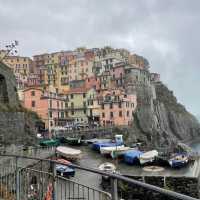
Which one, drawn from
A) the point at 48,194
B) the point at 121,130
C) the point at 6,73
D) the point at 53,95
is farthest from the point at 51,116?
the point at 48,194

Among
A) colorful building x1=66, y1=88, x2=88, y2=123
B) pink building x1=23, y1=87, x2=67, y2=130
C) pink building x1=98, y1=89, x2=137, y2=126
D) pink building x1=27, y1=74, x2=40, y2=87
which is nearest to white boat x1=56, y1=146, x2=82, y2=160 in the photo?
pink building x1=23, y1=87, x2=67, y2=130

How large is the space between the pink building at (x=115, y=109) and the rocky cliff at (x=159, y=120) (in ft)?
10.3

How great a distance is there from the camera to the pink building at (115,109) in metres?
88.0

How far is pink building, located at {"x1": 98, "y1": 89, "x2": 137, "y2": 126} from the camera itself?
8800 centimetres

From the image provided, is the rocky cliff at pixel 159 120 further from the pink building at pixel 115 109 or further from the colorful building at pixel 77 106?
the colorful building at pixel 77 106


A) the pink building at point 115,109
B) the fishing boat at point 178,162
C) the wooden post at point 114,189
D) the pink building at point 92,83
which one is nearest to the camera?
the wooden post at point 114,189

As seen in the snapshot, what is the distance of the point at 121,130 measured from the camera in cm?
7944

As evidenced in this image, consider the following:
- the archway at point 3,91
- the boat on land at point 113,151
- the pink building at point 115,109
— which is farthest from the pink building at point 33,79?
the boat on land at point 113,151

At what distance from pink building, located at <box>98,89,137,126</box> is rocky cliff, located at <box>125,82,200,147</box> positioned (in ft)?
10.3

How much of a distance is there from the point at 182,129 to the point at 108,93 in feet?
184

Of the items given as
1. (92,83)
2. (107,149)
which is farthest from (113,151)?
(92,83)

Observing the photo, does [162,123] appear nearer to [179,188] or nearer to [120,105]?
[120,105]

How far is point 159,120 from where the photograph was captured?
4697 inches

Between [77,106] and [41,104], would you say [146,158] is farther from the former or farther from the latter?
[77,106]
